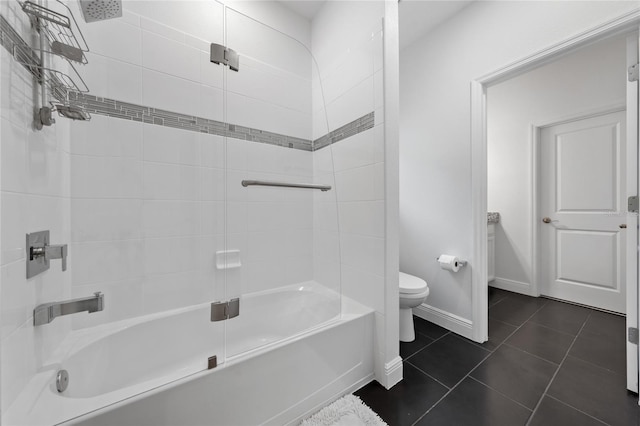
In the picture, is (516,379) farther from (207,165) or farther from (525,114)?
(525,114)

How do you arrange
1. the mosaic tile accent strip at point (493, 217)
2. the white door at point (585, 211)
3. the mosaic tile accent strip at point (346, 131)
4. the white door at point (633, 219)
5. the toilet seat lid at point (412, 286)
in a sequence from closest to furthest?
the white door at point (633, 219) < the mosaic tile accent strip at point (346, 131) < the toilet seat lid at point (412, 286) < the white door at point (585, 211) < the mosaic tile accent strip at point (493, 217)

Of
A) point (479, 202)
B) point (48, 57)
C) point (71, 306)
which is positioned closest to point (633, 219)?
point (479, 202)

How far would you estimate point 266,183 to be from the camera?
1.53m

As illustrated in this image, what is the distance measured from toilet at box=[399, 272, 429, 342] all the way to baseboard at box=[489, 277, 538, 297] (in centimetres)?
184

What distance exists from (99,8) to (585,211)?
403 centimetres

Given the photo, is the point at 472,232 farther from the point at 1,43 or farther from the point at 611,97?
the point at 1,43

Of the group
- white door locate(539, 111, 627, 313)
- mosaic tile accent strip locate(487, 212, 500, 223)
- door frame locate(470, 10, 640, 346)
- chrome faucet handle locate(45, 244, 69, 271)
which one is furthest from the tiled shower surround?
white door locate(539, 111, 627, 313)

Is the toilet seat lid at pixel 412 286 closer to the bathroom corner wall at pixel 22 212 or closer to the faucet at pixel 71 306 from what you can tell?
the faucet at pixel 71 306

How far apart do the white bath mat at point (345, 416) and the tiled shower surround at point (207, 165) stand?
0.45 m

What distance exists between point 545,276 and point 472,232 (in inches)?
67.4

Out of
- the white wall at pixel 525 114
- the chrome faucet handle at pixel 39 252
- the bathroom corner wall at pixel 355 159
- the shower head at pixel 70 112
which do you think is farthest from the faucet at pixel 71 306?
the white wall at pixel 525 114

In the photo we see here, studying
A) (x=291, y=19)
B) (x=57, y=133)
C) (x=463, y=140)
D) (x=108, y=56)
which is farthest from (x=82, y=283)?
(x=463, y=140)

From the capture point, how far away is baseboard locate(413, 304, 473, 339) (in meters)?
1.98

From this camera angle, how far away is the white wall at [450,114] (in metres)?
1.64
